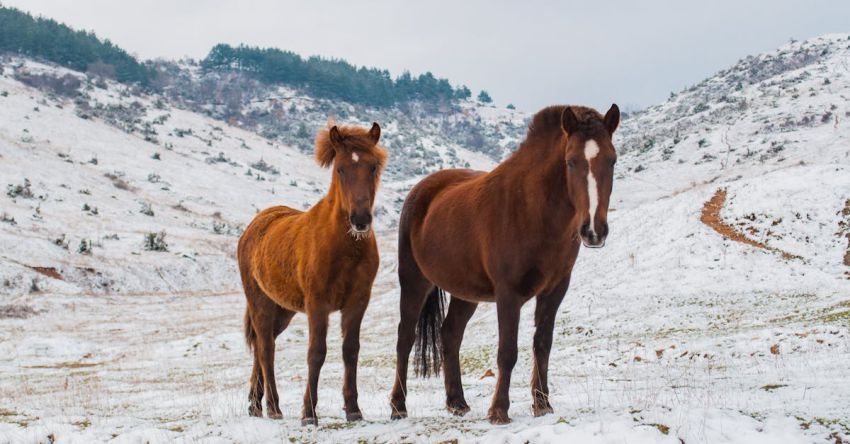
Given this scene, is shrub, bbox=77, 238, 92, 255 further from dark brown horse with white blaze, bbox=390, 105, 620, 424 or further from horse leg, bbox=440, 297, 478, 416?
horse leg, bbox=440, 297, 478, 416

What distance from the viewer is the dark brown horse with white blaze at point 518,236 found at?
17.3 ft

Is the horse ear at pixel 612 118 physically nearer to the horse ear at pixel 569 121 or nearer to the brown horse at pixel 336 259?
the horse ear at pixel 569 121

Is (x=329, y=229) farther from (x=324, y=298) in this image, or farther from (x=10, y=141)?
(x=10, y=141)

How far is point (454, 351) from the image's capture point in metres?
7.42

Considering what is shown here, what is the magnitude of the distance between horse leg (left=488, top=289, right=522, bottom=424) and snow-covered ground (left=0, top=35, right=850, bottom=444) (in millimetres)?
283

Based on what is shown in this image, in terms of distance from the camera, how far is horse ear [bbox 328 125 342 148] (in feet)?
22.1

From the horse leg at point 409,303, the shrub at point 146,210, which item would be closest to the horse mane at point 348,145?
the horse leg at point 409,303

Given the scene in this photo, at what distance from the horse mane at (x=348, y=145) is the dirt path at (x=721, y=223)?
766 inches

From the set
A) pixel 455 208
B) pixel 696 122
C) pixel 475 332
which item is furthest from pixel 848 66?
pixel 455 208

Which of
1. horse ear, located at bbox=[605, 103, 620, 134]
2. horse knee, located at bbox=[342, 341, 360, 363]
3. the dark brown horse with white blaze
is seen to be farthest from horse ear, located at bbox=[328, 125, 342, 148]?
horse ear, located at bbox=[605, 103, 620, 134]

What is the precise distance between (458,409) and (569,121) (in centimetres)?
364

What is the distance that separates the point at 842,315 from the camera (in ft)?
43.3

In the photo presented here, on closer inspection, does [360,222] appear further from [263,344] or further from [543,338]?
[263,344]

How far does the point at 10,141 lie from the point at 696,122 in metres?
66.0
